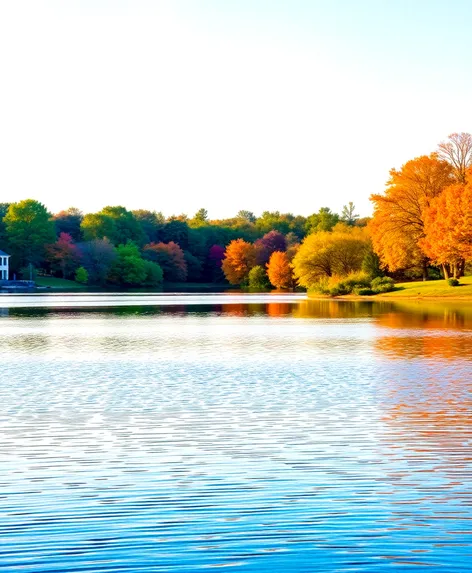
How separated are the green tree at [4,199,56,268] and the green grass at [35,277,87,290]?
3.19 metres

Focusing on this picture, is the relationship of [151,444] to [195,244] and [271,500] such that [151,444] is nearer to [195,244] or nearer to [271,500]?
[271,500]

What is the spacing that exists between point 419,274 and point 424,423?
82.4 m

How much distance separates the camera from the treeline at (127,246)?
493 feet

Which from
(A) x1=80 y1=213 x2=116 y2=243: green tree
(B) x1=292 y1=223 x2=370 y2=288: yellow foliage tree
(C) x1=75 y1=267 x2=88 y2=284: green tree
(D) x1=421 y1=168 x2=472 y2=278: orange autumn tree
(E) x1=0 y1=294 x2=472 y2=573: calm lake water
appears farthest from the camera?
(A) x1=80 y1=213 x2=116 y2=243: green tree

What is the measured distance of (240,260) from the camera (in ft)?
493

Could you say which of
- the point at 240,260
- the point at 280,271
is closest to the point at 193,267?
the point at 240,260

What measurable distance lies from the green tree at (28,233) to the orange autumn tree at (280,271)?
40.1 metres

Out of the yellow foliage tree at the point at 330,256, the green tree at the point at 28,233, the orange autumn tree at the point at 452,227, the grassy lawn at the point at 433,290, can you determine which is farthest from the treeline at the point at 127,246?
the orange autumn tree at the point at 452,227

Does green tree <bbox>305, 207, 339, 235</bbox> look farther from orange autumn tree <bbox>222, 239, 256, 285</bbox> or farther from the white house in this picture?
the white house

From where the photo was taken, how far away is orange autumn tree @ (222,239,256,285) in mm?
149375

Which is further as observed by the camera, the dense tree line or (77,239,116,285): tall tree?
(77,239,116,285): tall tree

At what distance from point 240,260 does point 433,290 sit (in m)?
73.6

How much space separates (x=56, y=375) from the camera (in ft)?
82.1

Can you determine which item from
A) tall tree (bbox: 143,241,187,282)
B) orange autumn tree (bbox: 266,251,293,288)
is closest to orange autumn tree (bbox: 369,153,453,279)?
orange autumn tree (bbox: 266,251,293,288)
